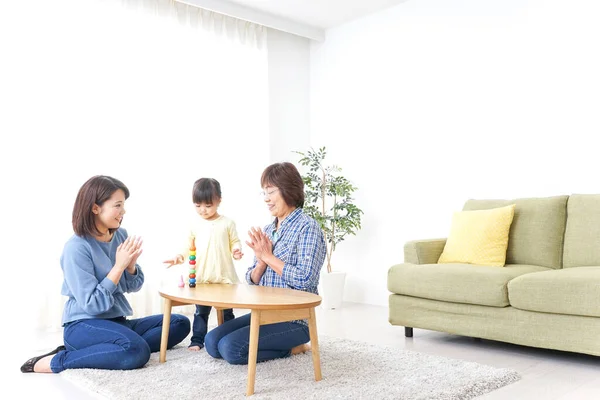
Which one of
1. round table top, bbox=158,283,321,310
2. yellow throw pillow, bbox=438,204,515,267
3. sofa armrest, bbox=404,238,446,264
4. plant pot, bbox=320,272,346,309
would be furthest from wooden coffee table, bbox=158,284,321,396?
plant pot, bbox=320,272,346,309

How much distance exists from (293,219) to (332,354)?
0.86 meters

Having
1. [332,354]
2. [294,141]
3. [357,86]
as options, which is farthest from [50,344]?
[357,86]

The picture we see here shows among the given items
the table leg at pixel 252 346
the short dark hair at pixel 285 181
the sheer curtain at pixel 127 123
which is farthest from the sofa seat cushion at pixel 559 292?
the sheer curtain at pixel 127 123

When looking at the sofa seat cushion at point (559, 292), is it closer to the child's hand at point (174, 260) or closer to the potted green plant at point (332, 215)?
the child's hand at point (174, 260)

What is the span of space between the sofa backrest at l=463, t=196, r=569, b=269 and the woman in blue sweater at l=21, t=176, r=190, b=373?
2.43m

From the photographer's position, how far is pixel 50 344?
3803mm

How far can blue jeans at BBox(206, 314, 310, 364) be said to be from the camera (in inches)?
116

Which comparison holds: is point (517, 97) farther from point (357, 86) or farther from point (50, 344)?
point (50, 344)

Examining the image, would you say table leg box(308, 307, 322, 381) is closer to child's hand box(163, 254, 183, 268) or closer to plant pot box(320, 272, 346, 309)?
child's hand box(163, 254, 183, 268)

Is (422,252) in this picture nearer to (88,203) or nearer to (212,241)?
(212,241)

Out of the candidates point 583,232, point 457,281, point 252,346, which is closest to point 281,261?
point 252,346

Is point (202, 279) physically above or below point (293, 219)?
below

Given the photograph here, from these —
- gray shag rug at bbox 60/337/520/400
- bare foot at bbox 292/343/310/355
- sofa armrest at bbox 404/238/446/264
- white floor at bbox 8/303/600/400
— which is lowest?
white floor at bbox 8/303/600/400

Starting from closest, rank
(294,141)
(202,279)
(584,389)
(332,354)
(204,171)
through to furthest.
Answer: (584,389)
(332,354)
(202,279)
(204,171)
(294,141)
